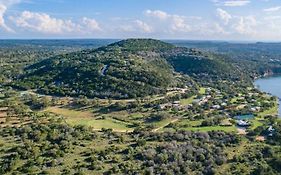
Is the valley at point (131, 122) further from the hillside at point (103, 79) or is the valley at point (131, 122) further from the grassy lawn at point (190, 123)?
the hillside at point (103, 79)

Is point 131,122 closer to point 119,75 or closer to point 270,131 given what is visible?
point 270,131

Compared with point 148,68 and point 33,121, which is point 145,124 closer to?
point 33,121

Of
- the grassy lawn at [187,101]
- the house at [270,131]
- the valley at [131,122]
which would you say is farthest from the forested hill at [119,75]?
the house at [270,131]

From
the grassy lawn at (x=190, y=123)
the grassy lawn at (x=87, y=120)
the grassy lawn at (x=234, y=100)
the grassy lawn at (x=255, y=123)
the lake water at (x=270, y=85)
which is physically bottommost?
the lake water at (x=270, y=85)

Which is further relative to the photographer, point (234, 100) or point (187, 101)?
point (234, 100)

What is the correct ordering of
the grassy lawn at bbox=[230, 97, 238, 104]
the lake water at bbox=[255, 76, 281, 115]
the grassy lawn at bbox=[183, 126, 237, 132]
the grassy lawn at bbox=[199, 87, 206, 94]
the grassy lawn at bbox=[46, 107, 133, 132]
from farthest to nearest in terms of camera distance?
the lake water at bbox=[255, 76, 281, 115], the grassy lawn at bbox=[199, 87, 206, 94], the grassy lawn at bbox=[230, 97, 238, 104], the grassy lawn at bbox=[46, 107, 133, 132], the grassy lawn at bbox=[183, 126, 237, 132]

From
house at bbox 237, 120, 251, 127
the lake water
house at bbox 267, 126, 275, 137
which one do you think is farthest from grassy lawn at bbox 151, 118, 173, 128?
the lake water

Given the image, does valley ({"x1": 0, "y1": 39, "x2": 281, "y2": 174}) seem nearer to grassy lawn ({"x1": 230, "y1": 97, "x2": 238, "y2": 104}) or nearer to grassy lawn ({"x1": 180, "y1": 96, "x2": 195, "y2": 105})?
grassy lawn ({"x1": 230, "y1": 97, "x2": 238, "y2": 104})

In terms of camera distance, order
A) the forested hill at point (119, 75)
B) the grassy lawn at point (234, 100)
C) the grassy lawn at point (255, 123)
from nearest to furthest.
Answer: the grassy lawn at point (255, 123) < the grassy lawn at point (234, 100) < the forested hill at point (119, 75)

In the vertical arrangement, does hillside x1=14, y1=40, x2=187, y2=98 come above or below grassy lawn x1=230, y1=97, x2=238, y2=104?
above

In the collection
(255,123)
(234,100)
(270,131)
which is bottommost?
(255,123)

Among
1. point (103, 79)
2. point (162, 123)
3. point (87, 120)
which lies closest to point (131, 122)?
point (162, 123)
